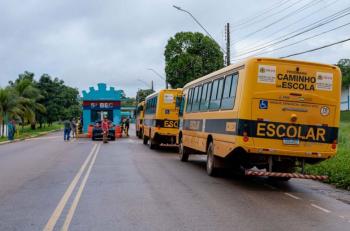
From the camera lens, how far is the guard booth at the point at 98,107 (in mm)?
44688

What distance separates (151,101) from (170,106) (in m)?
3.78

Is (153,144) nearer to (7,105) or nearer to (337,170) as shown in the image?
(337,170)

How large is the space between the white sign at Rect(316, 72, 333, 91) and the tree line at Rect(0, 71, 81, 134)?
42.2 meters

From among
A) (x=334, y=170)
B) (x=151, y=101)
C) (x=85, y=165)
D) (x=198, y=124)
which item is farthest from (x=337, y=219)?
(x=151, y=101)

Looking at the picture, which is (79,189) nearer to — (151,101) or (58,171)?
(58,171)

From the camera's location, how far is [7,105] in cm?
5138

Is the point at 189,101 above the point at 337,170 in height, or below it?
above

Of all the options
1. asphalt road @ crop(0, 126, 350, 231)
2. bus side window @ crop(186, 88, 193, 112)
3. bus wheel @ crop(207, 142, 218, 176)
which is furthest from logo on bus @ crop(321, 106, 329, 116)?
bus side window @ crop(186, 88, 193, 112)

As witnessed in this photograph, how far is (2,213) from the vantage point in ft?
30.1

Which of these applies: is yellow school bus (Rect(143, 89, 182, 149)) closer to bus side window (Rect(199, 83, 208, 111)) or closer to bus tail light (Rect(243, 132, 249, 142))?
bus side window (Rect(199, 83, 208, 111))

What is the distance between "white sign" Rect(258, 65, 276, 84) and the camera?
1276cm

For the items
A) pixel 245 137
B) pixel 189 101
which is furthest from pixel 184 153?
pixel 245 137

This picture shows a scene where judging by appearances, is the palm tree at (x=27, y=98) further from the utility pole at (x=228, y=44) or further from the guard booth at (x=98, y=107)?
the utility pole at (x=228, y=44)

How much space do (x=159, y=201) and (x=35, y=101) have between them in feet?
191
